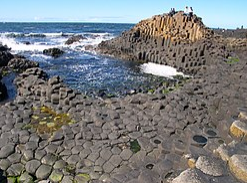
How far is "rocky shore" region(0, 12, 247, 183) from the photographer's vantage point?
14.7ft

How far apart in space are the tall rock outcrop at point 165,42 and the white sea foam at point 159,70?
2.55ft

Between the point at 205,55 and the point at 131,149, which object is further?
the point at 205,55

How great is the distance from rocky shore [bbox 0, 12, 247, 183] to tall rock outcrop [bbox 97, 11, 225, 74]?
371 inches

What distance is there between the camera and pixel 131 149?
247 inches

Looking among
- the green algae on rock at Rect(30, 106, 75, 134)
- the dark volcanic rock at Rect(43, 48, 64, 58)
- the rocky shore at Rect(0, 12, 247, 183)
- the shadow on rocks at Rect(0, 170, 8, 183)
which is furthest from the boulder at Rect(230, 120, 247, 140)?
the dark volcanic rock at Rect(43, 48, 64, 58)

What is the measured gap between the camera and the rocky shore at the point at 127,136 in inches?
177

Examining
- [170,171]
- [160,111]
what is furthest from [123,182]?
[160,111]

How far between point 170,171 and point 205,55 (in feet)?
55.7

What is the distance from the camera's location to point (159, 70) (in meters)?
19.2

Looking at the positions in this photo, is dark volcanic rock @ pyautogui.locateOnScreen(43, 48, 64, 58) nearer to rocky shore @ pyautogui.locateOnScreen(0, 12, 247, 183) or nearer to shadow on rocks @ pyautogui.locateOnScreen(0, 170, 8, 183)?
rocky shore @ pyautogui.locateOnScreen(0, 12, 247, 183)

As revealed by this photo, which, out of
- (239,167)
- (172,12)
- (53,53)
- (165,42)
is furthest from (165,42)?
(239,167)

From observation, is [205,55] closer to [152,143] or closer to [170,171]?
[152,143]

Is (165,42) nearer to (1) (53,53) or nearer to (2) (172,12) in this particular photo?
(2) (172,12)

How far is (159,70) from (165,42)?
798 cm
